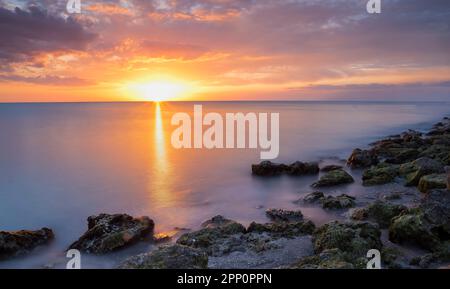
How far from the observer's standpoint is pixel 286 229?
29.0 ft

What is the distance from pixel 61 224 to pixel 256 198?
6.77 metres

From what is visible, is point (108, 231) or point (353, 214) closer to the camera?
point (108, 231)

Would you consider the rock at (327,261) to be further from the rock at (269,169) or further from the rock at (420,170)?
the rock at (269,169)

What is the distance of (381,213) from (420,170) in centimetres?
490

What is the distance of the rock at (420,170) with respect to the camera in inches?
488

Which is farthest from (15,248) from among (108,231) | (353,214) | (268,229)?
(353,214)

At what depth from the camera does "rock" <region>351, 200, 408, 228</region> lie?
881 centimetres

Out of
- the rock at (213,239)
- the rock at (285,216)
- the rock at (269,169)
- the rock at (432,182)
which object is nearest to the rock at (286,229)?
the rock at (213,239)

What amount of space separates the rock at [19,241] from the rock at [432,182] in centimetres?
1140

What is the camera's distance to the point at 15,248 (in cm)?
840

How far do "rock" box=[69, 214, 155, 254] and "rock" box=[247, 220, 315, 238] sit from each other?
2.92 metres
